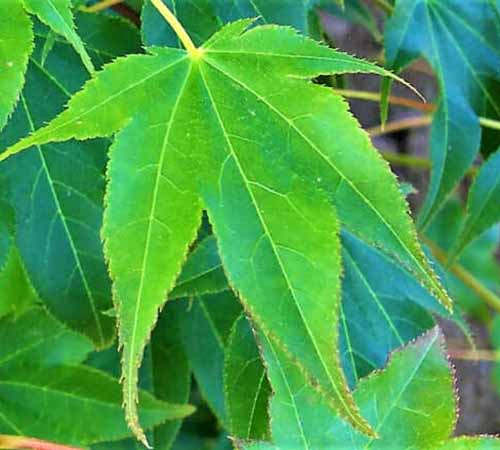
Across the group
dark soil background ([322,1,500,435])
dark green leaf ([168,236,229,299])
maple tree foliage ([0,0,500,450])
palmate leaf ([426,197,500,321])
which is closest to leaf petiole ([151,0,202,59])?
maple tree foliage ([0,0,500,450])

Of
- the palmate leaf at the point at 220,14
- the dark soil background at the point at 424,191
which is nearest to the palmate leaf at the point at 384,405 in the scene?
the palmate leaf at the point at 220,14

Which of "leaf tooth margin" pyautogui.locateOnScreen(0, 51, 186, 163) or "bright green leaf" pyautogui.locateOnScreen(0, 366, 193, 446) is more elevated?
"leaf tooth margin" pyautogui.locateOnScreen(0, 51, 186, 163)

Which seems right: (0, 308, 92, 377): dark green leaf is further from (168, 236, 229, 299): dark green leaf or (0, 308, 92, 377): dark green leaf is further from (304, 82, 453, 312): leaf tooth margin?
(304, 82, 453, 312): leaf tooth margin

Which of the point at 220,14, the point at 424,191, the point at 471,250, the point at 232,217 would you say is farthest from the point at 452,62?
the point at 424,191

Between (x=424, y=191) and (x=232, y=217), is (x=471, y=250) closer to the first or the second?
(x=424, y=191)

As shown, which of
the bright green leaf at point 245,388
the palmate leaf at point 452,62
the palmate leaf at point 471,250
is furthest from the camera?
the palmate leaf at point 471,250

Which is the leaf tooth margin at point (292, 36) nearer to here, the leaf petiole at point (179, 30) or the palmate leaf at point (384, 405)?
the leaf petiole at point (179, 30)

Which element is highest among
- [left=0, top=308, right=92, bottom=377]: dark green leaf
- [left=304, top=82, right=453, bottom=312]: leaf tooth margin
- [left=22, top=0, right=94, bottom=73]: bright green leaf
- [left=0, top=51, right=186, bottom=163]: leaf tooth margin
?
[left=22, top=0, right=94, bottom=73]: bright green leaf
